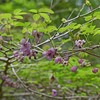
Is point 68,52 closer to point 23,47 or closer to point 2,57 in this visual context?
point 23,47

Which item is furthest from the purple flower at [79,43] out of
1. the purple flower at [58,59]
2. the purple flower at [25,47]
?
the purple flower at [25,47]

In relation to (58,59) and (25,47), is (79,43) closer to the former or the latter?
(58,59)

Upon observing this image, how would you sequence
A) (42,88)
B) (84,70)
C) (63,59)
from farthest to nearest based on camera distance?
(42,88) < (84,70) < (63,59)

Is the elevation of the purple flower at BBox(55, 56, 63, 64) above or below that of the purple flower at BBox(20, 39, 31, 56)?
below

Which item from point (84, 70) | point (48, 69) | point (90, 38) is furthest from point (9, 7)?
point (90, 38)

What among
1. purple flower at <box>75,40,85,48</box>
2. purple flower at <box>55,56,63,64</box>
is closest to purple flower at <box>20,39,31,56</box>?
purple flower at <box>55,56,63,64</box>

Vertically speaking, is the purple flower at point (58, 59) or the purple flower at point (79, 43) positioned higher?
the purple flower at point (79, 43)

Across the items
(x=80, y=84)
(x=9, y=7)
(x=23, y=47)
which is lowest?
(x=80, y=84)

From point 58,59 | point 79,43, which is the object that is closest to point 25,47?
point 58,59

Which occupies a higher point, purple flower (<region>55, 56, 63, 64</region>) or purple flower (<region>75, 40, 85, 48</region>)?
purple flower (<region>75, 40, 85, 48</region>)

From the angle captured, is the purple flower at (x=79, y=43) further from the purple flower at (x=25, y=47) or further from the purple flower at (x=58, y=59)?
the purple flower at (x=25, y=47)

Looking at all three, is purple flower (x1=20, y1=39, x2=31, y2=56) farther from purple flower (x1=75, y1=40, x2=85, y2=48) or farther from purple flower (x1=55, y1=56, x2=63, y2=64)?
purple flower (x1=75, y1=40, x2=85, y2=48)

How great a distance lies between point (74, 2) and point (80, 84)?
10.5 feet

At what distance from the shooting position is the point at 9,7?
567cm
